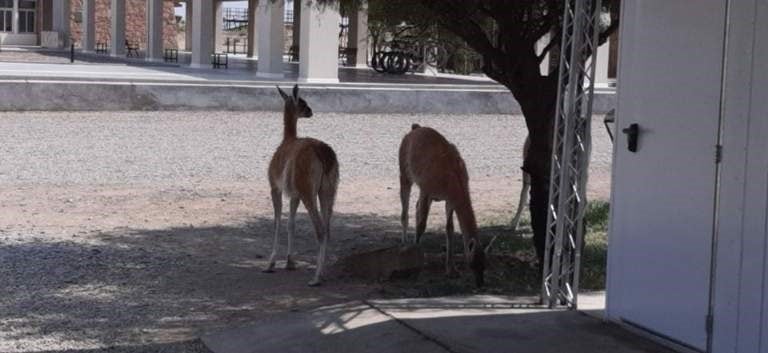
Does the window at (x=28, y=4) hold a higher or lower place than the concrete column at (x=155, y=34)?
higher

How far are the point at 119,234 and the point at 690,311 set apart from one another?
695 cm

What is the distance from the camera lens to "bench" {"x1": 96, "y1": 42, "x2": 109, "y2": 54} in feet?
172

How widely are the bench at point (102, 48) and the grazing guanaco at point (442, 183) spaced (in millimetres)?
42962

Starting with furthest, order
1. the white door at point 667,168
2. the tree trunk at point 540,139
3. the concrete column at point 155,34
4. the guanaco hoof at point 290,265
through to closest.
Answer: the concrete column at point 155,34 → the tree trunk at point 540,139 → the guanaco hoof at point 290,265 → the white door at point 667,168

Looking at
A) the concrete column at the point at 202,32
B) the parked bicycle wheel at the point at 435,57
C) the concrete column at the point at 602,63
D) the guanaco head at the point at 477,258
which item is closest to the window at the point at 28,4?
the concrete column at the point at 202,32

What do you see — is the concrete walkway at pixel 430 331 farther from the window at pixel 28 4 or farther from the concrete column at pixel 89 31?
the window at pixel 28 4

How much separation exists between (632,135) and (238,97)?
19.3m

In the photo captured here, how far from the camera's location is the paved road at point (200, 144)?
17.4 meters

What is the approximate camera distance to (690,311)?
7102 mm

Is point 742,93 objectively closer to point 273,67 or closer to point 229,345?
point 229,345

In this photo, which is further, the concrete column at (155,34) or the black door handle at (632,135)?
the concrete column at (155,34)

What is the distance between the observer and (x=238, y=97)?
26.3 meters

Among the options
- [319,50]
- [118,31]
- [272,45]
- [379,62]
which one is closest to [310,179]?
[319,50]

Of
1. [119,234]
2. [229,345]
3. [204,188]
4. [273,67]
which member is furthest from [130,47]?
[229,345]
